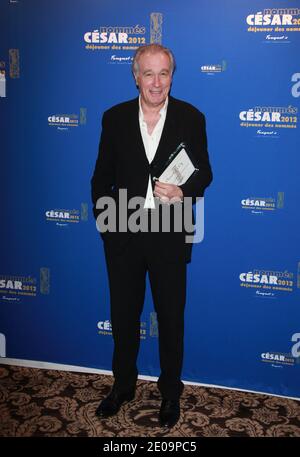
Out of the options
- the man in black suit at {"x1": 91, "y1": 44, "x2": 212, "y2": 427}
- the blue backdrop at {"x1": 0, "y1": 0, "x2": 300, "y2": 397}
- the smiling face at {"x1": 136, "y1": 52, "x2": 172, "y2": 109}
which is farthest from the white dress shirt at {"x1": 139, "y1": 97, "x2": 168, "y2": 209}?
the blue backdrop at {"x1": 0, "y1": 0, "x2": 300, "y2": 397}

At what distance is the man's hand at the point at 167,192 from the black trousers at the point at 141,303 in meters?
0.21

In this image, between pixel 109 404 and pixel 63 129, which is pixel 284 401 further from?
pixel 63 129

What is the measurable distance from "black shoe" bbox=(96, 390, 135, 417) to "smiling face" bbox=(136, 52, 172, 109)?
62.0 inches

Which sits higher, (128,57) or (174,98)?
(128,57)

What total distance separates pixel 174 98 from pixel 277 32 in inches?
24.4

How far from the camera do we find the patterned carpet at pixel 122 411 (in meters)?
2.60

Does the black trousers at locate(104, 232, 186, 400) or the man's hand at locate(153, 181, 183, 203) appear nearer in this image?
the man's hand at locate(153, 181, 183, 203)

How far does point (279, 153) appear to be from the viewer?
8.91 feet

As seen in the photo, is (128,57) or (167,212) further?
(128,57)

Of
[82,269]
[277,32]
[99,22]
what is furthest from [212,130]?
[82,269]

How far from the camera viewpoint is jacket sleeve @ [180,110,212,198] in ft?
8.07

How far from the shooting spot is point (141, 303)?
2.72m

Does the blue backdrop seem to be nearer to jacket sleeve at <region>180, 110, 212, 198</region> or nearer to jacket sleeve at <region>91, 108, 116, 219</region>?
jacket sleeve at <region>180, 110, 212, 198</region>

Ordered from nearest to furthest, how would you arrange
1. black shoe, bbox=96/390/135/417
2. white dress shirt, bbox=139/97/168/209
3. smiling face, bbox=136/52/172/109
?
1. smiling face, bbox=136/52/172/109
2. white dress shirt, bbox=139/97/168/209
3. black shoe, bbox=96/390/135/417
